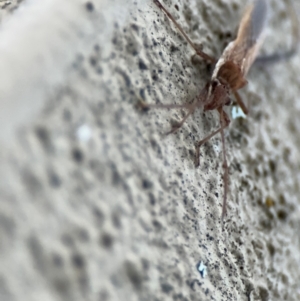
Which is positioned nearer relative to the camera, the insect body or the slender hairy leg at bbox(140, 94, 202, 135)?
the slender hairy leg at bbox(140, 94, 202, 135)

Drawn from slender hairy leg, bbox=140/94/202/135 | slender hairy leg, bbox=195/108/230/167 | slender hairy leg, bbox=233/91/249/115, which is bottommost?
slender hairy leg, bbox=233/91/249/115

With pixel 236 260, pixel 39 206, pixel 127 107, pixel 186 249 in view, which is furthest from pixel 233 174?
pixel 39 206

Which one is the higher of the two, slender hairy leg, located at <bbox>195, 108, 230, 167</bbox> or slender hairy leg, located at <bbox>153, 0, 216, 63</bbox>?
slender hairy leg, located at <bbox>153, 0, 216, 63</bbox>

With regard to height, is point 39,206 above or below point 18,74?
below

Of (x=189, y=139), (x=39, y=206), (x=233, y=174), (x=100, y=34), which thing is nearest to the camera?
(x=39, y=206)

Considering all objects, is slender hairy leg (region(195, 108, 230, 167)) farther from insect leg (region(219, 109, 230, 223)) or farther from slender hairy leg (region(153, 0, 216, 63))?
slender hairy leg (region(153, 0, 216, 63))

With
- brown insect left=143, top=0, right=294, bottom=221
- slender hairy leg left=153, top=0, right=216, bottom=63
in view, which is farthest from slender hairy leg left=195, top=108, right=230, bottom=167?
slender hairy leg left=153, top=0, right=216, bottom=63

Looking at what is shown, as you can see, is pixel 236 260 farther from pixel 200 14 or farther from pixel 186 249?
pixel 200 14

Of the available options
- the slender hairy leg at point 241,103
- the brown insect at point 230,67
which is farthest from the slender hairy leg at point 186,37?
the slender hairy leg at point 241,103
